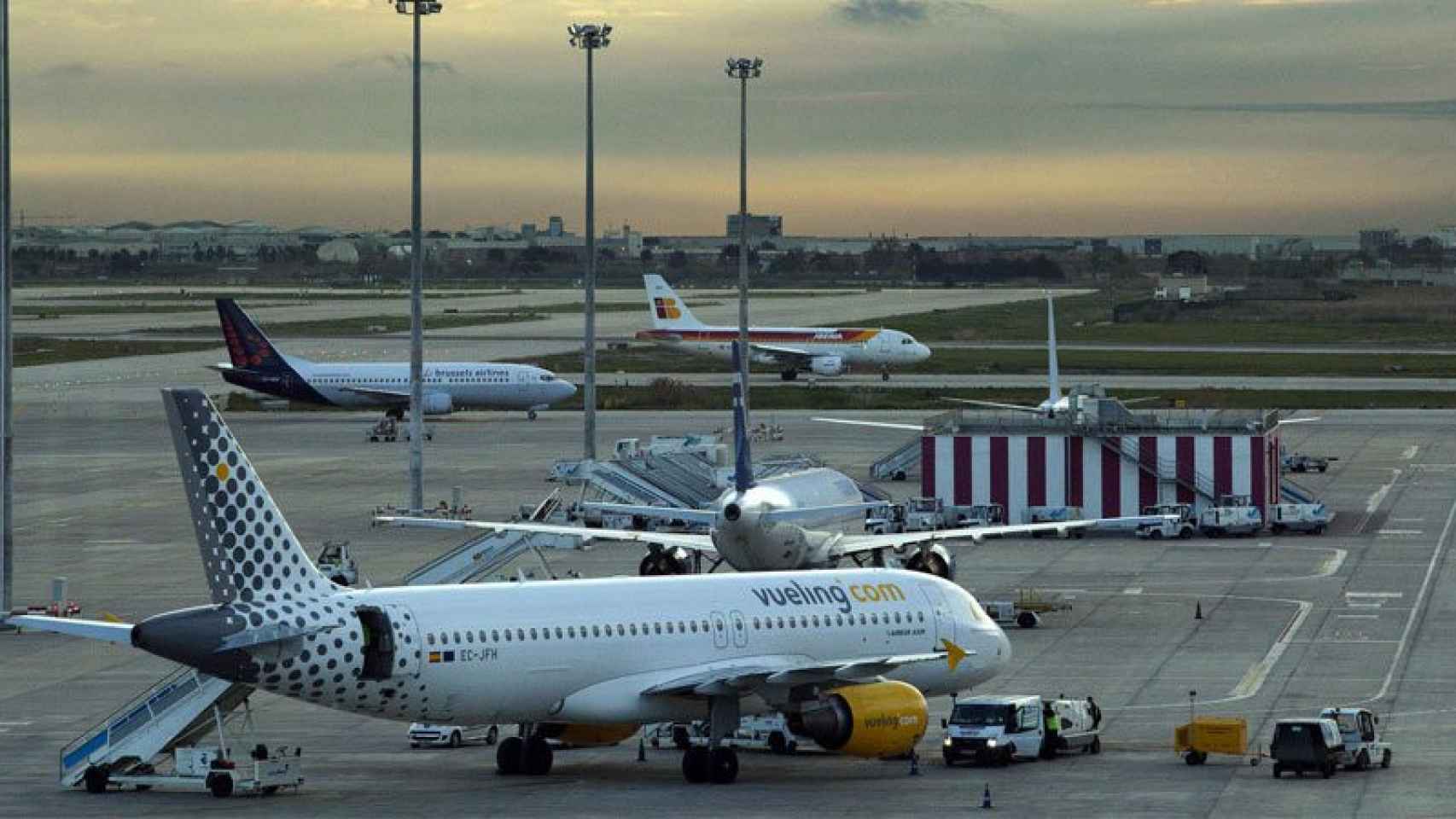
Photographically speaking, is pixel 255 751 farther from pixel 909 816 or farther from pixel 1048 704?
pixel 1048 704

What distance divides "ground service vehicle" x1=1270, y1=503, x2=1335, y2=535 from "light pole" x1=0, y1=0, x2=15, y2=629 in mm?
47382

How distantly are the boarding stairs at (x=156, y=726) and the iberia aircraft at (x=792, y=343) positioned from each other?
131 meters

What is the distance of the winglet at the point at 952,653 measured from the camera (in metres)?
51.9

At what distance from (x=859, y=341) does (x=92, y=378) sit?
184 ft

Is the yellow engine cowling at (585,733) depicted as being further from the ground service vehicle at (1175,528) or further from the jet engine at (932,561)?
the ground service vehicle at (1175,528)

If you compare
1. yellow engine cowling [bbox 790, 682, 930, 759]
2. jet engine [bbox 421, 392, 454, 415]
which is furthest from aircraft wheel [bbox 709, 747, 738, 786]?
jet engine [bbox 421, 392, 454, 415]

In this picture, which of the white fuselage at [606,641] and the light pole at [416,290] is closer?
the white fuselage at [606,641]

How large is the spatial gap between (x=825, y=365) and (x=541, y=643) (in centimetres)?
13307

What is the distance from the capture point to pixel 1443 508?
333 ft

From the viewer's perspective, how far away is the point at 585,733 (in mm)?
49125

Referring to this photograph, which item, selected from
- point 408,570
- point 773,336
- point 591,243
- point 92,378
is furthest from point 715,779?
point 92,378

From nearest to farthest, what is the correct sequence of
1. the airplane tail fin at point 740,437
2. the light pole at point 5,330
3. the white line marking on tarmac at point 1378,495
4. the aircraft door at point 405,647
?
the aircraft door at point 405,647 < the airplane tail fin at point 740,437 < the light pole at point 5,330 < the white line marking on tarmac at point 1378,495

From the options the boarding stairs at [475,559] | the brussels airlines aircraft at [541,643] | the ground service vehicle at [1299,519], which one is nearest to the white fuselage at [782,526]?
the boarding stairs at [475,559]

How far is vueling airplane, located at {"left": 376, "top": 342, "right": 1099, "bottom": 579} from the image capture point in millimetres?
61875
